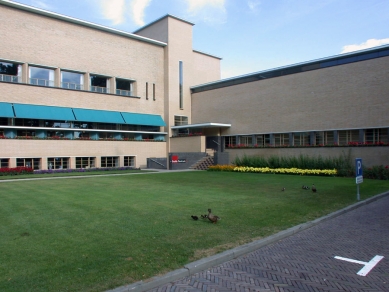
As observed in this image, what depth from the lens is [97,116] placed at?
32250 millimetres

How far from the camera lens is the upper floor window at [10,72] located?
2773 cm

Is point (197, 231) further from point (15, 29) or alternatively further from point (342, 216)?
point (15, 29)

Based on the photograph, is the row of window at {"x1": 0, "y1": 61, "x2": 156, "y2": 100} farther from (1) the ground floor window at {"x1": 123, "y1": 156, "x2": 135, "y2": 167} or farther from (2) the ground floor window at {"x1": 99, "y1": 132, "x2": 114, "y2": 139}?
(1) the ground floor window at {"x1": 123, "y1": 156, "x2": 135, "y2": 167}

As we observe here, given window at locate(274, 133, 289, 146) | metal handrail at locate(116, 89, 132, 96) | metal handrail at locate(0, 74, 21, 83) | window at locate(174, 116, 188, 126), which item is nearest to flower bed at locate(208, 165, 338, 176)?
window at locate(274, 133, 289, 146)

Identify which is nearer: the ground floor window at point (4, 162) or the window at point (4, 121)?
the ground floor window at point (4, 162)

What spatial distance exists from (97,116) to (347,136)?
2325cm

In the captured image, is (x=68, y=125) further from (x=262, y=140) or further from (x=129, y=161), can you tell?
(x=262, y=140)

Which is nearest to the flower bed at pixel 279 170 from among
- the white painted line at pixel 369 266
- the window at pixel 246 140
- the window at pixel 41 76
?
the window at pixel 246 140

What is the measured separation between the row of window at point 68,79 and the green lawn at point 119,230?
759 inches

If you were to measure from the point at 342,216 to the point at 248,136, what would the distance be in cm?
2376

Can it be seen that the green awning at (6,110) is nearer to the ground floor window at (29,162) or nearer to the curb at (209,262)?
the ground floor window at (29,162)

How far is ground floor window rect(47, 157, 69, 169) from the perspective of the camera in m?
29.0

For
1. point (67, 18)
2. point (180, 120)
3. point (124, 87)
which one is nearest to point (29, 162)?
point (124, 87)

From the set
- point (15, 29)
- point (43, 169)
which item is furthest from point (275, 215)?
point (15, 29)
